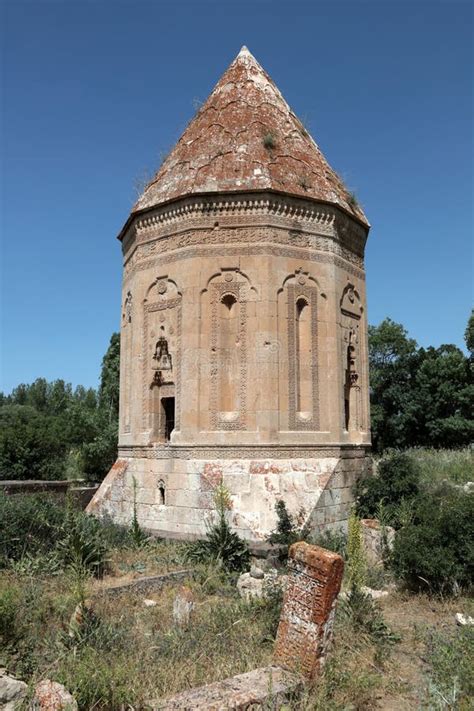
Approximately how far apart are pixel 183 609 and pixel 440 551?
11.3 ft

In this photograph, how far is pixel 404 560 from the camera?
7.79 meters

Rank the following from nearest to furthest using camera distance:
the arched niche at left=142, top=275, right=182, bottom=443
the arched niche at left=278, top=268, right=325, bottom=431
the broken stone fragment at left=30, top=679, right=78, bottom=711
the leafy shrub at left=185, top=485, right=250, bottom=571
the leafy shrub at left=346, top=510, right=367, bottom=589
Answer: the broken stone fragment at left=30, top=679, right=78, bottom=711 < the leafy shrub at left=346, top=510, right=367, bottom=589 < the leafy shrub at left=185, top=485, right=250, bottom=571 < the arched niche at left=278, top=268, right=325, bottom=431 < the arched niche at left=142, top=275, right=182, bottom=443

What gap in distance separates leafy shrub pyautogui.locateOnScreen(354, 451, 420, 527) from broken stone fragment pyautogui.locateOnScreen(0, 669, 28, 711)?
22.9 feet

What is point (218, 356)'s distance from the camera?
35.0ft

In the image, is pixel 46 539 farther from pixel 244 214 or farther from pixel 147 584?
pixel 244 214

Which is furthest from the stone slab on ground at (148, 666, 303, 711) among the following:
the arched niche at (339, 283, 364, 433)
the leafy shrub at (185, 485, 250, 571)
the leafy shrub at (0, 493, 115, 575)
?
the arched niche at (339, 283, 364, 433)

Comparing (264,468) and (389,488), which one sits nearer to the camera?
(264,468)

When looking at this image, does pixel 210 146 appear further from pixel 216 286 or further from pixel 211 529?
pixel 211 529

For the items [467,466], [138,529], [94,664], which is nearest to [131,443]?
[138,529]

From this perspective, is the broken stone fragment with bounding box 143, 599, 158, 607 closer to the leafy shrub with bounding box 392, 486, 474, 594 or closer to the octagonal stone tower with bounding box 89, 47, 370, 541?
the octagonal stone tower with bounding box 89, 47, 370, 541

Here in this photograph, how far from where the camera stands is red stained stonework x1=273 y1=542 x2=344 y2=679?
477 centimetres

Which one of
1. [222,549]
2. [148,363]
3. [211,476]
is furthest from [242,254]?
[222,549]

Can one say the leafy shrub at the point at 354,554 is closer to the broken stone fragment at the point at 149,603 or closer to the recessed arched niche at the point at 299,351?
the broken stone fragment at the point at 149,603

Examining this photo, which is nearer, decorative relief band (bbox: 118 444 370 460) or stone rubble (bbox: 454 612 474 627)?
stone rubble (bbox: 454 612 474 627)
